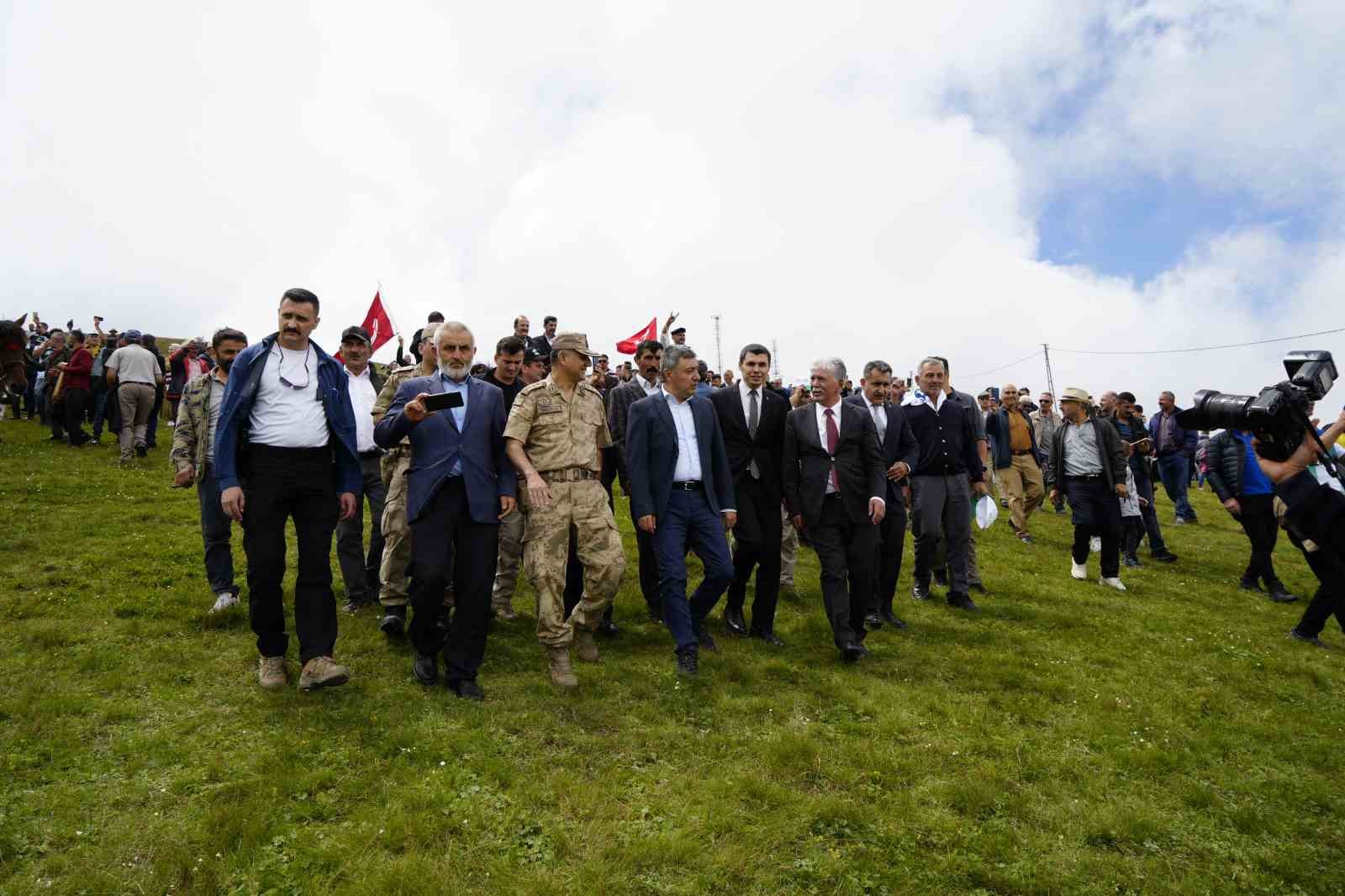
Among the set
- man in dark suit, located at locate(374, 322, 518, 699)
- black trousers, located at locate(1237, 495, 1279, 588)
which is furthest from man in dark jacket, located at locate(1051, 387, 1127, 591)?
man in dark suit, located at locate(374, 322, 518, 699)

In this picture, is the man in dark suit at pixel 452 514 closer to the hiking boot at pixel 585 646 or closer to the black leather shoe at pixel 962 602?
the hiking boot at pixel 585 646

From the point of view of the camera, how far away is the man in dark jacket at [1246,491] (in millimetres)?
10023

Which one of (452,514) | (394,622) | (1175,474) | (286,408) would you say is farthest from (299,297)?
(1175,474)

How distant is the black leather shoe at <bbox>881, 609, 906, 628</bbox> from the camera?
7.68 m

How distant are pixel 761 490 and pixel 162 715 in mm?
4790

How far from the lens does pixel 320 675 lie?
4969 millimetres

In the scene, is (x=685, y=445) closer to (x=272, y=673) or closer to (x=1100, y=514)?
(x=272, y=673)

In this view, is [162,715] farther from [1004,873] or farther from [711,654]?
[1004,873]

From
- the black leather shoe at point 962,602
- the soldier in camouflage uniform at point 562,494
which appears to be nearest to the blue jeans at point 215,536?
the soldier in camouflage uniform at point 562,494

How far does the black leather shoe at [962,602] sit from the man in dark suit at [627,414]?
3.55 meters

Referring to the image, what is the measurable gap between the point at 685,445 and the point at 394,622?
9.14 feet

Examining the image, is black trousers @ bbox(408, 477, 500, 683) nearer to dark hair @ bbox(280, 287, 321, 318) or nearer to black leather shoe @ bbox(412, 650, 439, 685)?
black leather shoe @ bbox(412, 650, 439, 685)

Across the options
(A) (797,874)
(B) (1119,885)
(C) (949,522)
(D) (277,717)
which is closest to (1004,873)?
(B) (1119,885)

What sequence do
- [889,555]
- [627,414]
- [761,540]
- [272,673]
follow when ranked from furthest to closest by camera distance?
[889,555] < [627,414] < [761,540] < [272,673]
